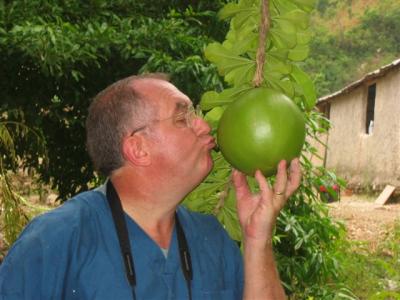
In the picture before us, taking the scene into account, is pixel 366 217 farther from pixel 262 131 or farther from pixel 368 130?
pixel 262 131

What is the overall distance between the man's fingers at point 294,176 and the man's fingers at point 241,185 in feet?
0.33

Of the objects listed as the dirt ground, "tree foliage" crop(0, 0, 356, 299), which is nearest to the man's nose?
"tree foliage" crop(0, 0, 356, 299)

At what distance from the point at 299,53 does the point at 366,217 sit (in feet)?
25.3

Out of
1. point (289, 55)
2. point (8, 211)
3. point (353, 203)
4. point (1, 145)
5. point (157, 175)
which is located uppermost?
point (289, 55)

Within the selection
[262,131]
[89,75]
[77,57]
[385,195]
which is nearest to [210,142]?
[262,131]

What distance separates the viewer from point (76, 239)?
1.12 m

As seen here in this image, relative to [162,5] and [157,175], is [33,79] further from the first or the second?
[157,175]

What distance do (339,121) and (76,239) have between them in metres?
11.8

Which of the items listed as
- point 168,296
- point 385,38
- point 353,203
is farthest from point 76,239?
point 385,38

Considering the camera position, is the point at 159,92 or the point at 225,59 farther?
the point at 159,92

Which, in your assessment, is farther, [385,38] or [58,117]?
Result: [385,38]

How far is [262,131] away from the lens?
3.29 feet

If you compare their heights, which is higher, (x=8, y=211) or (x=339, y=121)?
(x=8, y=211)

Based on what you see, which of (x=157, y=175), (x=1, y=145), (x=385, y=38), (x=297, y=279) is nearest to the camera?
(x=157, y=175)
